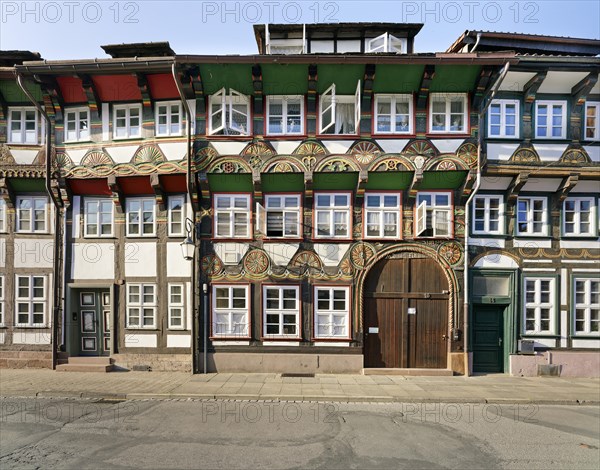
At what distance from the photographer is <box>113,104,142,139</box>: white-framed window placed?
11.2 m

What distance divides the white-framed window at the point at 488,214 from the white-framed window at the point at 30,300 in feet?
49.0

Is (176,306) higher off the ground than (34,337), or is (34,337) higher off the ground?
(176,306)

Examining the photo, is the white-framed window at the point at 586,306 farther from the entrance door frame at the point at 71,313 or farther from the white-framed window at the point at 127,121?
the white-framed window at the point at 127,121

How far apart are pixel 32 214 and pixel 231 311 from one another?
25.6 ft

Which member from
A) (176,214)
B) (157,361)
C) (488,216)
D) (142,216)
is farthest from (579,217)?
(157,361)

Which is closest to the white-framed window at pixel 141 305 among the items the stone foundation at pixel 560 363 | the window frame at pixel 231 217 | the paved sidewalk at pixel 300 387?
the paved sidewalk at pixel 300 387

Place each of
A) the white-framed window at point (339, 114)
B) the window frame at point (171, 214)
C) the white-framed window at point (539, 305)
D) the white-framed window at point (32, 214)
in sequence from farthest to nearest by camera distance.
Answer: the white-framed window at point (32, 214) → the window frame at point (171, 214) → the white-framed window at point (539, 305) → the white-framed window at point (339, 114)

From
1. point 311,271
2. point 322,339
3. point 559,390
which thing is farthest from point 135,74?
point 559,390

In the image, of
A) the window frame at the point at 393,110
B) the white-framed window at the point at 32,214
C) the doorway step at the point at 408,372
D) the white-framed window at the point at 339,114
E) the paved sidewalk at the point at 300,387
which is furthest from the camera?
the white-framed window at the point at 32,214

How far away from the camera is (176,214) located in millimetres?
11375

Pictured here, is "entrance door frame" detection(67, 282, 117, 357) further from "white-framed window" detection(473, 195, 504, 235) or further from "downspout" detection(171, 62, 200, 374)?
"white-framed window" detection(473, 195, 504, 235)

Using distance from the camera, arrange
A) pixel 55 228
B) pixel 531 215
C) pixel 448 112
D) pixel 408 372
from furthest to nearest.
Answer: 1. pixel 55 228
2. pixel 531 215
3. pixel 448 112
4. pixel 408 372

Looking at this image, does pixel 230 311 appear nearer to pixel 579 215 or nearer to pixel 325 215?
pixel 325 215

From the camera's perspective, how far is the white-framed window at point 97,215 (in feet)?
37.8
